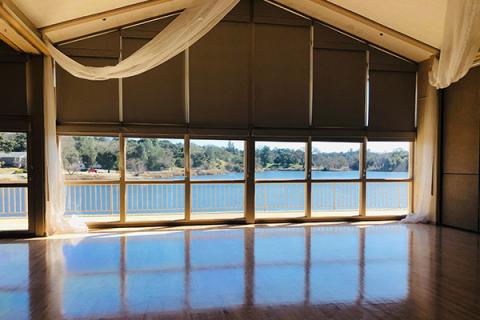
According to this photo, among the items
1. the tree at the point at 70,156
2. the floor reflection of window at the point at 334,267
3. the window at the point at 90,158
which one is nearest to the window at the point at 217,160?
the window at the point at 90,158

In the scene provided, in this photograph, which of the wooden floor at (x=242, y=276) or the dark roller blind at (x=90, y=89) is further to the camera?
the dark roller blind at (x=90, y=89)

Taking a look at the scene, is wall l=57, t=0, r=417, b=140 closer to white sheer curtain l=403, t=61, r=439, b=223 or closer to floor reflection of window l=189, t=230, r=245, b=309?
white sheer curtain l=403, t=61, r=439, b=223

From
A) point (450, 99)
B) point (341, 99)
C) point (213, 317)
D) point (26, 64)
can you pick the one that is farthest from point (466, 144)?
point (26, 64)

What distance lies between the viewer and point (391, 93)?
6500 millimetres

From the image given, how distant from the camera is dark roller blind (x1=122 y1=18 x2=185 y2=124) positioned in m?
5.69

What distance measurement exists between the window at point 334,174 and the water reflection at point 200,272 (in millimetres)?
1470

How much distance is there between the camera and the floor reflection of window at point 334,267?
112 inches

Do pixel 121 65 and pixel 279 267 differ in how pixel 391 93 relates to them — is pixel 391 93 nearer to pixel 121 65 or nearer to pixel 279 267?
pixel 279 267

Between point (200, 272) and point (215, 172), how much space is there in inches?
115

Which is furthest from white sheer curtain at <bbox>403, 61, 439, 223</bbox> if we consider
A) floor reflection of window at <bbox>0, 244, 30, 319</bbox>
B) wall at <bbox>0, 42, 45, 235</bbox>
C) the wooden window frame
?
wall at <bbox>0, 42, 45, 235</bbox>

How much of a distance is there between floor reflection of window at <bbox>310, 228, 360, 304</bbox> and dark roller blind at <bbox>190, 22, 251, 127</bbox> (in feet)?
8.78

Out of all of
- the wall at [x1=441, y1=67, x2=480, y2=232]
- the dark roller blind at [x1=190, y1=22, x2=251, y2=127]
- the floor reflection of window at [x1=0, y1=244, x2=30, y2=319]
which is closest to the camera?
the floor reflection of window at [x1=0, y1=244, x2=30, y2=319]

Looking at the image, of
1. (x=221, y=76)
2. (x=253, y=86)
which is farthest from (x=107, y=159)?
(x=253, y=86)

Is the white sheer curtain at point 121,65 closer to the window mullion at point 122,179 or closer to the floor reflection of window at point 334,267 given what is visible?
the window mullion at point 122,179
